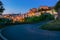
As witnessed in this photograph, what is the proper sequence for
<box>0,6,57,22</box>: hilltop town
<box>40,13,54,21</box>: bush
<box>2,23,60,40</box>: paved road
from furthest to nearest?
1. <box>2,23,60,40</box>: paved road
2. <box>40,13,54,21</box>: bush
3. <box>0,6,57,22</box>: hilltop town

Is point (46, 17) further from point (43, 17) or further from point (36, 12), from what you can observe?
point (36, 12)

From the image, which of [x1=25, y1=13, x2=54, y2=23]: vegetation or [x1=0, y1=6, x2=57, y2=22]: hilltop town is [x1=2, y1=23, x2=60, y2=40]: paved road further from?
[x1=0, y1=6, x2=57, y2=22]: hilltop town

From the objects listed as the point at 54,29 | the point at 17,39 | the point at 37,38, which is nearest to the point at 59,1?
the point at 37,38

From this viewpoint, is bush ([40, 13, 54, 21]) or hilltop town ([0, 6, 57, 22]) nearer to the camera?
hilltop town ([0, 6, 57, 22])

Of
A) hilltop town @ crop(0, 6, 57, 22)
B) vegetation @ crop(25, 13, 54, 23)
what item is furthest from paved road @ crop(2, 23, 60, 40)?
hilltop town @ crop(0, 6, 57, 22)

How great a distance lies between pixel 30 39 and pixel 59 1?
196 centimetres

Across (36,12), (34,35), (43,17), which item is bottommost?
(34,35)

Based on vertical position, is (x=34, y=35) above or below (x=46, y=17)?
below

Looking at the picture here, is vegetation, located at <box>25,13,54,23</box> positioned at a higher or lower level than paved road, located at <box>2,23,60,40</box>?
higher

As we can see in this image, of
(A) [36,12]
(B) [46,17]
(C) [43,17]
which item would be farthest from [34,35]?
(A) [36,12]

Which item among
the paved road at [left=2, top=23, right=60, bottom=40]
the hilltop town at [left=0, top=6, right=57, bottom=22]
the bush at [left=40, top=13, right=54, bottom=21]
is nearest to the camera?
the hilltop town at [left=0, top=6, right=57, bottom=22]

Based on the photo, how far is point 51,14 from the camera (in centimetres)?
630

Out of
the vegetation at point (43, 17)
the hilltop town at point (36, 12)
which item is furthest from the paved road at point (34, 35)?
the hilltop town at point (36, 12)

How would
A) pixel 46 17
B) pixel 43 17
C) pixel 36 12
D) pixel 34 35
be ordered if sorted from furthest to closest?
pixel 34 35
pixel 43 17
pixel 46 17
pixel 36 12
